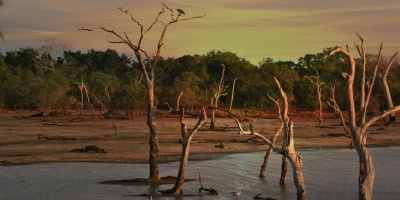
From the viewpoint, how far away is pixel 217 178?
27.9 metres

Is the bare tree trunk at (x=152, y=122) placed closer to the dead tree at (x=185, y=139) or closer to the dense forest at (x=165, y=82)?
the dead tree at (x=185, y=139)

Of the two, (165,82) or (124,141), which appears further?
(165,82)

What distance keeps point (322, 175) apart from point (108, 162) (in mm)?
9505

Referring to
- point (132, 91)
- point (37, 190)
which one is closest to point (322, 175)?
point (37, 190)

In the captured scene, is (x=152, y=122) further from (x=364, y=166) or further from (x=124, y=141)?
(x=124, y=141)

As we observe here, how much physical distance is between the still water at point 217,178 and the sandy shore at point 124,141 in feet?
7.75

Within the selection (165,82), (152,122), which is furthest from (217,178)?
(165,82)

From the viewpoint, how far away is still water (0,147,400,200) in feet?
77.7

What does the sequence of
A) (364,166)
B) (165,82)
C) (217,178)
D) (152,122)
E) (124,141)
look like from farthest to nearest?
(165,82)
(124,141)
(217,178)
(152,122)
(364,166)

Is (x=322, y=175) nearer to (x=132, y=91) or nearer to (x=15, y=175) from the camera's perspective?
(x=15, y=175)

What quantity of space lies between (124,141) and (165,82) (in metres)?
62.6

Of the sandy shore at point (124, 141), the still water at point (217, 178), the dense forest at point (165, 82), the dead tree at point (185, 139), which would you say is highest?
the dense forest at point (165, 82)

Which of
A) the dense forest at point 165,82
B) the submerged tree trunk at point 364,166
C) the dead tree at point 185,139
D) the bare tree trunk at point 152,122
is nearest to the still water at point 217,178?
the bare tree trunk at point 152,122

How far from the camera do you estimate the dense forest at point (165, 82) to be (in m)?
82.8
